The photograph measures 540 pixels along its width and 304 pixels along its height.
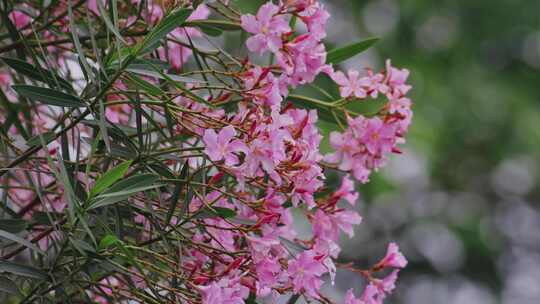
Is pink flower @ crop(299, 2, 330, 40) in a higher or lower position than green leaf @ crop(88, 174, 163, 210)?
higher

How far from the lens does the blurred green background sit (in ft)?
10.9

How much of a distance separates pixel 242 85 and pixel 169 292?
0.19 m

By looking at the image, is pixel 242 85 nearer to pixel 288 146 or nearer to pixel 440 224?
pixel 288 146

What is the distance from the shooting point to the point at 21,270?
2.39ft

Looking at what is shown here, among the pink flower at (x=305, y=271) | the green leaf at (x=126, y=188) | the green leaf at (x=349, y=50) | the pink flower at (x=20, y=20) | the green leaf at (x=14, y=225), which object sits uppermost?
the pink flower at (x=20, y=20)

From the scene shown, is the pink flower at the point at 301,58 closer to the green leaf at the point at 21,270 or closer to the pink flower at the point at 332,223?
the pink flower at the point at 332,223

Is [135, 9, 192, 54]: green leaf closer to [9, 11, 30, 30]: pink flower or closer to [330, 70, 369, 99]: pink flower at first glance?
[330, 70, 369, 99]: pink flower

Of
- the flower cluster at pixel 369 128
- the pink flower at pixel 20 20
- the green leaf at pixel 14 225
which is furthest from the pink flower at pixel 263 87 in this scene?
the pink flower at pixel 20 20

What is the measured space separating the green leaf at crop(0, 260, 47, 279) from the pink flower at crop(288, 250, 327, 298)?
192 mm

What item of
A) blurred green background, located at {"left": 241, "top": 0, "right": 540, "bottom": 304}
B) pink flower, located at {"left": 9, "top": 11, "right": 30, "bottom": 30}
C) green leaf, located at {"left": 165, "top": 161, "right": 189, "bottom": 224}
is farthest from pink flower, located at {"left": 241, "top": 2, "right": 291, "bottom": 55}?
blurred green background, located at {"left": 241, "top": 0, "right": 540, "bottom": 304}

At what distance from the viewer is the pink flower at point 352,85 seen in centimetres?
88

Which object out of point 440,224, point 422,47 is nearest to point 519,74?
point 422,47

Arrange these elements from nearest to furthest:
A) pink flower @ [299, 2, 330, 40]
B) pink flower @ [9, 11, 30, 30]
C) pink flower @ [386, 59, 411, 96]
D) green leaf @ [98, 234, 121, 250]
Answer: green leaf @ [98, 234, 121, 250]
pink flower @ [299, 2, 330, 40]
pink flower @ [386, 59, 411, 96]
pink flower @ [9, 11, 30, 30]

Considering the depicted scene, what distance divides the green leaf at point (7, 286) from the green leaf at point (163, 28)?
0.65 feet
